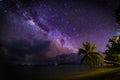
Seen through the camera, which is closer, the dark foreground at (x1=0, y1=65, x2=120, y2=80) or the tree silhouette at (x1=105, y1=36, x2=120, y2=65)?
the dark foreground at (x1=0, y1=65, x2=120, y2=80)

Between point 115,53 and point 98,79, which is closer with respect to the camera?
point 98,79

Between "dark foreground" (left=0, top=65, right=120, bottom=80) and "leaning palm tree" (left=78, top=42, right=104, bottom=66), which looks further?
"leaning palm tree" (left=78, top=42, right=104, bottom=66)

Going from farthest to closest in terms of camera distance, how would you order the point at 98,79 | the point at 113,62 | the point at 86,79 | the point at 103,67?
the point at 103,67 → the point at 113,62 → the point at 86,79 → the point at 98,79

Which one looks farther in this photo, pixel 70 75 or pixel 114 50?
pixel 70 75

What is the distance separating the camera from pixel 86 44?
4303 cm

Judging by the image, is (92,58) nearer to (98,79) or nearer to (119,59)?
(119,59)

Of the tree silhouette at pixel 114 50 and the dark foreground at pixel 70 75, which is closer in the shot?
the dark foreground at pixel 70 75

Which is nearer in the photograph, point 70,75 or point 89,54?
point 89,54

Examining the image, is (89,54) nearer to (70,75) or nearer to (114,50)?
(114,50)

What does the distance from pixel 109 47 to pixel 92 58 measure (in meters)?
4.34

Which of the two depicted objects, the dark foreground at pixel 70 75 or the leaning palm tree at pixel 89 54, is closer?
the dark foreground at pixel 70 75

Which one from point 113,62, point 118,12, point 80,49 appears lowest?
point 113,62

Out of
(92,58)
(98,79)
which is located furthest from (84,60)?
(98,79)

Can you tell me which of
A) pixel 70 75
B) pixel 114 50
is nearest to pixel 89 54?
pixel 114 50
